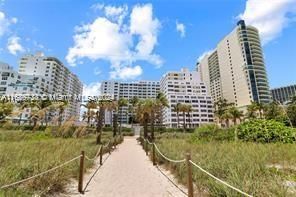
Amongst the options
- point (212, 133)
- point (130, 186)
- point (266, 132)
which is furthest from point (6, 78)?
point (130, 186)

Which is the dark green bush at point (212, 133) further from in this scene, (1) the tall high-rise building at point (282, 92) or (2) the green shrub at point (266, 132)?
(1) the tall high-rise building at point (282, 92)

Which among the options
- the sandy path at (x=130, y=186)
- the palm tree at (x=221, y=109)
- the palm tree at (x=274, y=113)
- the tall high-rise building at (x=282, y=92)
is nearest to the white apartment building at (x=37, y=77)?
the palm tree at (x=221, y=109)

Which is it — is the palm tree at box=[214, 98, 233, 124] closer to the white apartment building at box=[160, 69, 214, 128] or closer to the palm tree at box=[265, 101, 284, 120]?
the palm tree at box=[265, 101, 284, 120]

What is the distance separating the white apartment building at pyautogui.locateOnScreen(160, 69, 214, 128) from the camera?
10575 cm

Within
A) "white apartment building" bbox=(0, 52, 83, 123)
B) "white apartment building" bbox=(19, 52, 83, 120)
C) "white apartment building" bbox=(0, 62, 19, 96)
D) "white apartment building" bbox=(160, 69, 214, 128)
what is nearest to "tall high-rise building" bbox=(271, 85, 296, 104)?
"white apartment building" bbox=(160, 69, 214, 128)

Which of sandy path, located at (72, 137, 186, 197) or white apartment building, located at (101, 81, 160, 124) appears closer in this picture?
sandy path, located at (72, 137, 186, 197)

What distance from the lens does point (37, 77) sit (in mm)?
86562

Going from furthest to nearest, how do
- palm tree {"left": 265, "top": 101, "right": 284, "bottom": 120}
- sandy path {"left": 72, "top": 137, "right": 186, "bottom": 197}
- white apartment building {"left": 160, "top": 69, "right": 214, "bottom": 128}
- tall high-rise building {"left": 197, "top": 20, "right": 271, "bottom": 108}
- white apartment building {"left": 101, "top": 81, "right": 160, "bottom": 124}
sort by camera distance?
white apartment building {"left": 101, "top": 81, "right": 160, "bottom": 124}, white apartment building {"left": 160, "top": 69, "right": 214, "bottom": 128}, tall high-rise building {"left": 197, "top": 20, "right": 271, "bottom": 108}, palm tree {"left": 265, "top": 101, "right": 284, "bottom": 120}, sandy path {"left": 72, "top": 137, "right": 186, "bottom": 197}

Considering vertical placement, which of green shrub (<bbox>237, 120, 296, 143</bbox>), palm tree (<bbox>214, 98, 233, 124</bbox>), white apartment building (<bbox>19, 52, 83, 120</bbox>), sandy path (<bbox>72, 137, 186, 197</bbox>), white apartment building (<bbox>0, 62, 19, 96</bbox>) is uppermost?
white apartment building (<bbox>19, 52, 83, 120</bbox>)

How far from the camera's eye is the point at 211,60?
461 feet

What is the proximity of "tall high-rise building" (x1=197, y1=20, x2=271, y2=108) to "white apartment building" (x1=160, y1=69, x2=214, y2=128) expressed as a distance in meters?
13.2

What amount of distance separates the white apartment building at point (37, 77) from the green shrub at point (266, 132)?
58378mm

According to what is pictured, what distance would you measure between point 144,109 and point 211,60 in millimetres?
121929

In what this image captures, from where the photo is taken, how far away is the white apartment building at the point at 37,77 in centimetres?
8050
